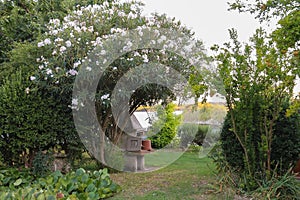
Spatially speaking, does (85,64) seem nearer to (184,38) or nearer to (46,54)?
(46,54)

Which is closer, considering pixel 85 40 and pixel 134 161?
pixel 85 40

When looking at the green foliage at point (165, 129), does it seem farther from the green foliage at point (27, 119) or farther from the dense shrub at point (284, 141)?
the dense shrub at point (284, 141)

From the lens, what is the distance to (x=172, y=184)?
446 centimetres

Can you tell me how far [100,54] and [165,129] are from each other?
4.27 meters

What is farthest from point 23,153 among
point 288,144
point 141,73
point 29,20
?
point 288,144

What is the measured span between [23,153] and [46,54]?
1666mm

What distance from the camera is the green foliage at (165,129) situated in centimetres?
789

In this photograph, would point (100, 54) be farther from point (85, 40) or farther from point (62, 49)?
point (62, 49)

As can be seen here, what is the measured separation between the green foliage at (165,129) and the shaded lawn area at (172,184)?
A: 1829 mm

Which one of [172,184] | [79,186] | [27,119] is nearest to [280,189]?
[172,184]

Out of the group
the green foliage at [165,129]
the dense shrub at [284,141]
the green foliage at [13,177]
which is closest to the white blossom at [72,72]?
the green foliage at [13,177]

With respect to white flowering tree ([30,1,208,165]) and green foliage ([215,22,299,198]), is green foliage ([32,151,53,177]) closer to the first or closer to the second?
white flowering tree ([30,1,208,165])

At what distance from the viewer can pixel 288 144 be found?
13.2 ft

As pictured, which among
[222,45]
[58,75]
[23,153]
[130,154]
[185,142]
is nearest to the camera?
[222,45]
